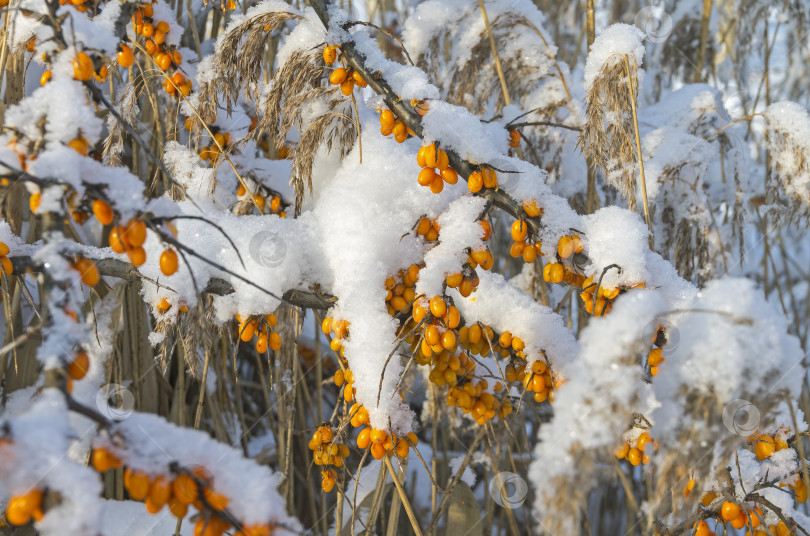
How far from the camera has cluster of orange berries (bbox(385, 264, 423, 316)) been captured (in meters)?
0.89

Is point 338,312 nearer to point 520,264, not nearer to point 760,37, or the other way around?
point 520,264

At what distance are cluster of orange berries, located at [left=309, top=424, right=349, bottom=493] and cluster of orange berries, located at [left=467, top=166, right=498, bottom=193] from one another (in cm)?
45

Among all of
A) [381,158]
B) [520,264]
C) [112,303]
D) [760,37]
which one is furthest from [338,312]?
[760,37]

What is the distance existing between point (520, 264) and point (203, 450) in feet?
5.31

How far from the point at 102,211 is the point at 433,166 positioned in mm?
436

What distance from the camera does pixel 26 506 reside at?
0.38 m

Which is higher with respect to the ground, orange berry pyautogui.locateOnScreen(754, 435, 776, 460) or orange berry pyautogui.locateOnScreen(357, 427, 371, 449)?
orange berry pyautogui.locateOnScreen(754, 435, 776, 460)

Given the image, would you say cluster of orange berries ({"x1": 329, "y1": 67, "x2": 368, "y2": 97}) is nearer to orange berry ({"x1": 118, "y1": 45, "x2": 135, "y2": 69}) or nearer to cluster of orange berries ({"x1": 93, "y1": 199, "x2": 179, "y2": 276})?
orange berry ({"x1": 118, "y1": 45, "x2": 135, "y2": 69})

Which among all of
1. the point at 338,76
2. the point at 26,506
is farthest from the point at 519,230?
the point at 26,506

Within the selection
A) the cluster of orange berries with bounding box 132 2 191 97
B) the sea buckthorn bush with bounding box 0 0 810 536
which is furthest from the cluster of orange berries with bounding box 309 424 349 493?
the cluster of orange berries with bounding box 132 2 191 97

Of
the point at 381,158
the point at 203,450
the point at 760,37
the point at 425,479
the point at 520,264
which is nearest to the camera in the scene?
the point at 203,450

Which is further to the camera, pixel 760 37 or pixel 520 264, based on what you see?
pixel 760 37

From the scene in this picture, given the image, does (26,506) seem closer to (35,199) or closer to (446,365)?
(35,199)

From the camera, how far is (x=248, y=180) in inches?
50.6
